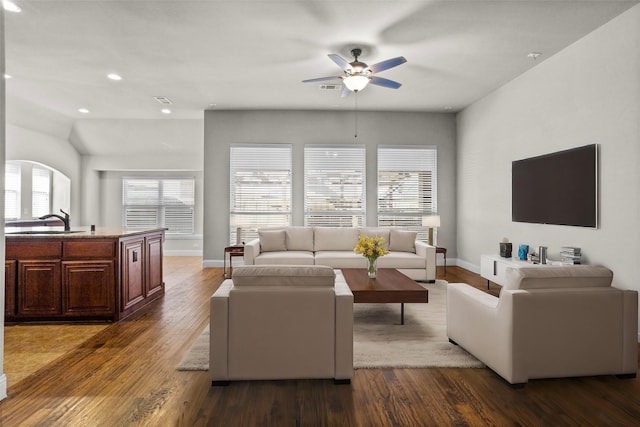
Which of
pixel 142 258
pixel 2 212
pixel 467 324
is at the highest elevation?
pixel 2 212

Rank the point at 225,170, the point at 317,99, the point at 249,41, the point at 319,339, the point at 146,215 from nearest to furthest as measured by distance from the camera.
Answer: the point at 319,339 → the point at 249,41 → the point at 317,99 → the point at 225,170 → the point at 146,215

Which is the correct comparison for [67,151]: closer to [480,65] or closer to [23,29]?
[23,29]

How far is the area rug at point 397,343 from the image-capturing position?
2814mm

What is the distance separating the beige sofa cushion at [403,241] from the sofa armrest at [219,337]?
4.07 metres

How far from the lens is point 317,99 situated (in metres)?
6.49

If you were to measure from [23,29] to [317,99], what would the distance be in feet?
13.1

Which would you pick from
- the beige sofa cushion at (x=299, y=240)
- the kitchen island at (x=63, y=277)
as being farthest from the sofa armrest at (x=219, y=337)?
the beige sofa cushion at (x=299, y=240)

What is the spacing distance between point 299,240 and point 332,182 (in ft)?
5.66

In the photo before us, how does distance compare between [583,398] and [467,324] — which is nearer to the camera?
[583,398]

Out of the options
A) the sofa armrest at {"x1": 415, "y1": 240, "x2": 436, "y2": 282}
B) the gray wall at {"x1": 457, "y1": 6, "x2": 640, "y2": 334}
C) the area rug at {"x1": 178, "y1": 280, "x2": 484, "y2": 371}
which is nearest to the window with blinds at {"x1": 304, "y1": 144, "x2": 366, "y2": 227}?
the sofa armrest at {"x1": 415, "y1": 240, "x2": 436, "y2": 282}

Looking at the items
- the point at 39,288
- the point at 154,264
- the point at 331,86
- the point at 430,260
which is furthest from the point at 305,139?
the point at 39,288

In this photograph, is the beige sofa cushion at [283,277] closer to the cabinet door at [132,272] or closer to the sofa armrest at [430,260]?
the cabinet door at [132,272]

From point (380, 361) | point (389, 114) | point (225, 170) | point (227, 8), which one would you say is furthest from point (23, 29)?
point (389, 114)

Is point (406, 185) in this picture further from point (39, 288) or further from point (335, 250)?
point (39, 288)
